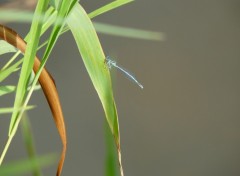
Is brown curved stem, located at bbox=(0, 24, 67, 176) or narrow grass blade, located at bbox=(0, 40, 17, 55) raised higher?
narrow grass blade, located at bbox=(0, 40, 17, 55)

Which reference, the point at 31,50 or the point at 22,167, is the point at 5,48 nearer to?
the point at 31,50

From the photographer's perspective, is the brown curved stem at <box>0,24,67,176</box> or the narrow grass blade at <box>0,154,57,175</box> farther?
the brown curved stem at <box>0,24,67,176</box>

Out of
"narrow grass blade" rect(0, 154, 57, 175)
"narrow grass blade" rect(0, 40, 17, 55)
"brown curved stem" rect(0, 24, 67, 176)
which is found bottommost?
"narrow grass blade" rect(0, 154, 57, 175)

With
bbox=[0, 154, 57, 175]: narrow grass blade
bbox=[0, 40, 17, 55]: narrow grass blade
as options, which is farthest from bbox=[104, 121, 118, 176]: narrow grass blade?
bbox=[0, 40, 17, 55]: narrow grass blade

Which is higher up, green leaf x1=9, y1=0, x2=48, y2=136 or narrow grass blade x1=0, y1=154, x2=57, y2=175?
green leaf x1=9, y1=0, x2=48, y2=136

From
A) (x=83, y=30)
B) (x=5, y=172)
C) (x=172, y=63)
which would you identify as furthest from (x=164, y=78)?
(x=5, y=172)

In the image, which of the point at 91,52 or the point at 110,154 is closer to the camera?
the point at 110,154

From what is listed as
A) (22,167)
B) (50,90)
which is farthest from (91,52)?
(22,167)

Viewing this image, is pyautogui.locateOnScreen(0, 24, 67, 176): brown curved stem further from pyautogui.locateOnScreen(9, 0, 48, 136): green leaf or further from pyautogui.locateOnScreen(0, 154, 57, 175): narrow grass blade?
pyautogui.locateOnScreen(0, 154, 57, 175): narrow grass blade

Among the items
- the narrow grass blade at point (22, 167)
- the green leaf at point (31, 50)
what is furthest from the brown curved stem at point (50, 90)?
the narrow grass blade at point (22, 167)

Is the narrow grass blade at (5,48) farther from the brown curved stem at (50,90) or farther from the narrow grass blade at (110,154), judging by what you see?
the narrow grass blade at (110,154)

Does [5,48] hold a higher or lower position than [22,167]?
higher

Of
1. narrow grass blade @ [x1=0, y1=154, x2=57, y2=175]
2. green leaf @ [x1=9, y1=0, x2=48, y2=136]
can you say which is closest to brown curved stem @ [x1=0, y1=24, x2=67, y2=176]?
green leaf @ [x1=9, y1=0, x2=48, y2=136]
